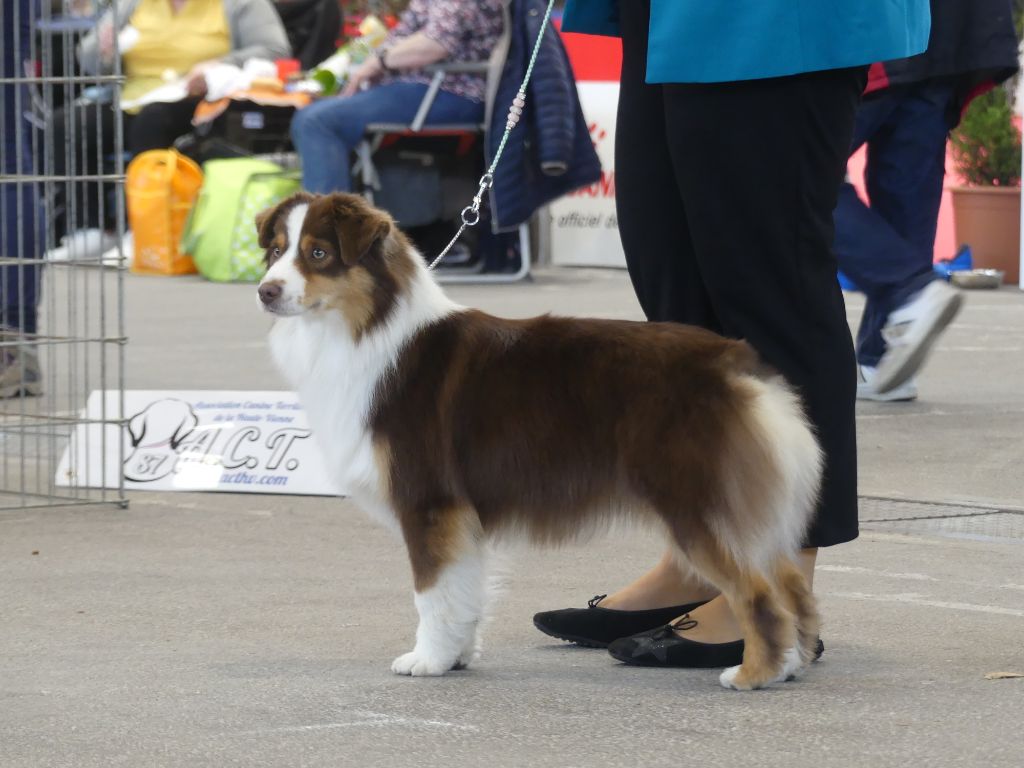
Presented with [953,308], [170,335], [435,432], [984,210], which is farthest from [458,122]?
[435,432]

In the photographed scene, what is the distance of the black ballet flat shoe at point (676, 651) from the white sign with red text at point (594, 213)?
7.95m

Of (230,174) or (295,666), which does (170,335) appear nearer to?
(230,174)

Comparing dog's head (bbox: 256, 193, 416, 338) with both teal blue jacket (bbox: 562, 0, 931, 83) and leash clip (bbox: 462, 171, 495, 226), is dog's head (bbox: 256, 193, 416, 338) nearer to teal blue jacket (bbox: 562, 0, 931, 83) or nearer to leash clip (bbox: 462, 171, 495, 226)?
leash clip (bbox: 462, 171, 495, 226)

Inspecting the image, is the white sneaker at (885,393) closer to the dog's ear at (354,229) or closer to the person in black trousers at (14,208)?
the person in black trousers at (14,208)

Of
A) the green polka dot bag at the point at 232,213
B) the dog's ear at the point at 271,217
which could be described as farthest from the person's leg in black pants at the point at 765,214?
the green polka dot bag at the point at 232,213

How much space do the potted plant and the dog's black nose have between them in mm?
7780

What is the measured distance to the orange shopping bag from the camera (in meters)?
11.0

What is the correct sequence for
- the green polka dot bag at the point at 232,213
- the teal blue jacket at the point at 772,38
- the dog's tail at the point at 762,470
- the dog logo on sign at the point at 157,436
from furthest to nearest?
the green polka dot bag at the point at 232,213, the dog logo on sign at the point at 157,436, the teal blue jacket at the point at 772,38, the dog's tail at the point at 762,470

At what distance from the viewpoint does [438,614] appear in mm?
3215

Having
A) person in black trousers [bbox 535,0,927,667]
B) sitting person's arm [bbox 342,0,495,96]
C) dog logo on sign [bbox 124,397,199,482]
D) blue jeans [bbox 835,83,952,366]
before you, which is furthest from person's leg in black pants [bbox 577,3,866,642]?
sitting person's arm [bbox 342,0,495,96]

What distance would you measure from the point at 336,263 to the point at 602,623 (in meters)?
0.89

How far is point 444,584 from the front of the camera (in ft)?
10.5

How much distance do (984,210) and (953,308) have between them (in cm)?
473

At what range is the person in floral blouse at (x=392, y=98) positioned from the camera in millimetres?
9406
